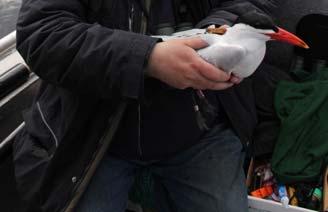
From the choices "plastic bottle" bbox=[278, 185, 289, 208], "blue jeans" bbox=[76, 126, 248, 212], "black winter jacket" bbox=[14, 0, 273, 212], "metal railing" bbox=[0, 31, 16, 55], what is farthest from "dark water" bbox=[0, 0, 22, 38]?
"plastic bottle" bbox=[278, 185, 289, 208]

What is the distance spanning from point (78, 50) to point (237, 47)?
32 centimetres

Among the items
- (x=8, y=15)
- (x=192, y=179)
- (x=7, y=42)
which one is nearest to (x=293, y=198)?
(x=192, y=179)

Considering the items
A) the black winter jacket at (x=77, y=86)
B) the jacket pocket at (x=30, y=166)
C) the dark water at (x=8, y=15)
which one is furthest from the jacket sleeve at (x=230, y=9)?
the dark water at (x=8, y=15)

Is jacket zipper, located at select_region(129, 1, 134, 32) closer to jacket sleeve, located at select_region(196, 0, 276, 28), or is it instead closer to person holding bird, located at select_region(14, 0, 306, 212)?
person holding bird, located at select_region(14, 0, 306, 212)

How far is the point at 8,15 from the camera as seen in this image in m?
1.50

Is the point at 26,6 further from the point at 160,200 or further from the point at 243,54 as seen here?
the point at 160,200

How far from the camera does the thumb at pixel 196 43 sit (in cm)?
78

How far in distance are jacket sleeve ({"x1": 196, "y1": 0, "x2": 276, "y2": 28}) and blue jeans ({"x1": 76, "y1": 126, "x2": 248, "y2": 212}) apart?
0.32 meters

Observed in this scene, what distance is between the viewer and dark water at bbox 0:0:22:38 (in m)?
1.44

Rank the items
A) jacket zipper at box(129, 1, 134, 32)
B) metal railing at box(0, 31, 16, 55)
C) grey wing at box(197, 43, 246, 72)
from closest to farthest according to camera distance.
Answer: grey wing at box(197, 43, 246, 72) < jacket zipper at box(129, 1, 134, 32) < metal railing at box(0, 31, 16, 55)

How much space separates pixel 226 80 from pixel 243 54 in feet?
0.23

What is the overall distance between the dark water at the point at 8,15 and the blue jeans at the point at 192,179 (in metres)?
0.71

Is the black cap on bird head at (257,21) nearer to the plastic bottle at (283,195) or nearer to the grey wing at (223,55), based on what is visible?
the grey wing at (223,55)

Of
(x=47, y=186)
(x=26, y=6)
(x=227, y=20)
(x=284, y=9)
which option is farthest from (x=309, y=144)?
(x=26, y=6)
